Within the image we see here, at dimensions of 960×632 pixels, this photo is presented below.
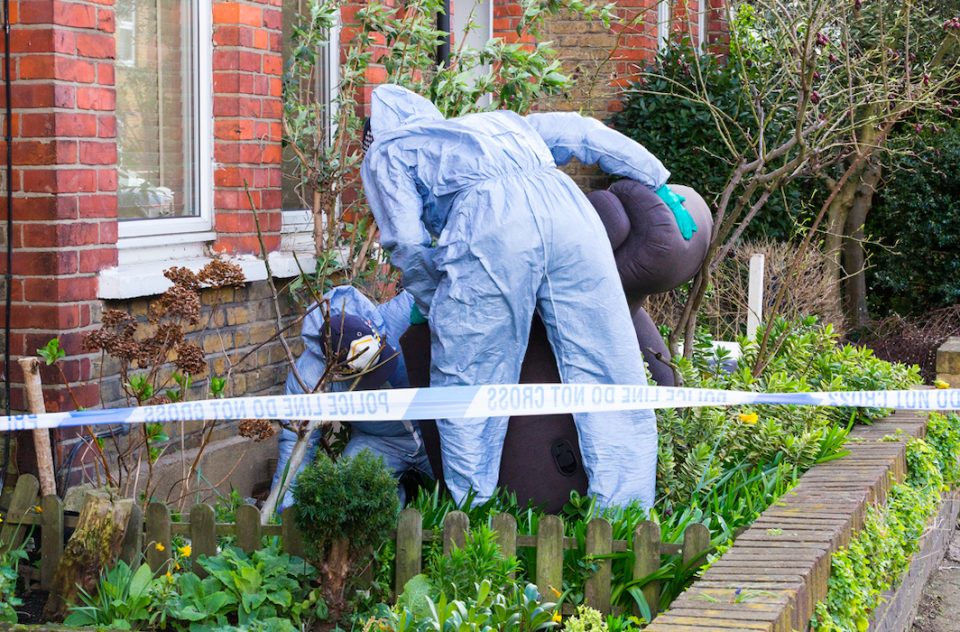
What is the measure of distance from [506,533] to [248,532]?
0.79 metres

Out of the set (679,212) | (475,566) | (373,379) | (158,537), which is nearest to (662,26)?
(679,212)

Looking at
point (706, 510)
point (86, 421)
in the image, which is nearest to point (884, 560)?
point (706, 510)

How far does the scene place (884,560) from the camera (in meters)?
3.32

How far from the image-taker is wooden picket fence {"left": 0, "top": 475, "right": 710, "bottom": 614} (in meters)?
2.95

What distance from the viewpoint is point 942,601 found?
4.32 metres

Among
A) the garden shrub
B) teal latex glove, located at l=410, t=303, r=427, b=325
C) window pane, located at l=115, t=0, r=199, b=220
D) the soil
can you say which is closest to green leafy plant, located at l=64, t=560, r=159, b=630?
teal latex glove, located at l=410, t=303, r=427, b=325

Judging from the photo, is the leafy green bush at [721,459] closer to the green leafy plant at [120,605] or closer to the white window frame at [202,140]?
the green leafy plant at [120,605]

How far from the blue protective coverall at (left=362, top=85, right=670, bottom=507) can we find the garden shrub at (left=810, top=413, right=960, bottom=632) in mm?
749

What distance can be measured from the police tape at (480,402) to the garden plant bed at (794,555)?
1.10 ft

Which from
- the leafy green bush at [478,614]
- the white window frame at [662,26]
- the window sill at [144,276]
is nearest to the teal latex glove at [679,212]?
the leafy green bush at [478,614]

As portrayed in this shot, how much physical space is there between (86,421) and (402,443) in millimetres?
1350

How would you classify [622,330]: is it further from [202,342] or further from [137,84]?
[137,84]

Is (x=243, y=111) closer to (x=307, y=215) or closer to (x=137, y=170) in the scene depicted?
(x=137, y=170)

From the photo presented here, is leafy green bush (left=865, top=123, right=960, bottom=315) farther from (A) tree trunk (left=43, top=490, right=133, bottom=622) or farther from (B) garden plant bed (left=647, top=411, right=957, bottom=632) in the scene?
(A) tree trunk (left=43, top=490, right=133, bottom=622)
